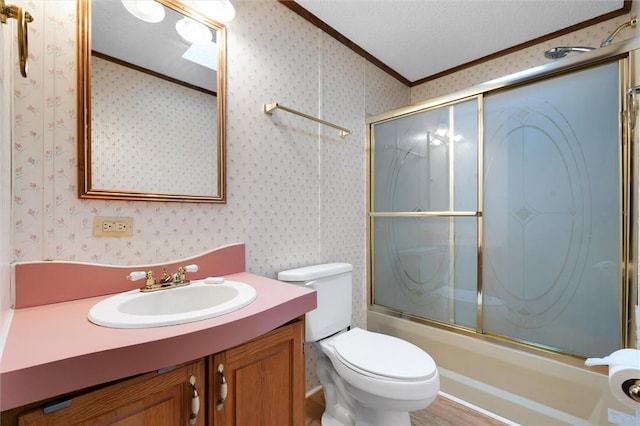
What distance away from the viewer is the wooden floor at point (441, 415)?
5.21 feet

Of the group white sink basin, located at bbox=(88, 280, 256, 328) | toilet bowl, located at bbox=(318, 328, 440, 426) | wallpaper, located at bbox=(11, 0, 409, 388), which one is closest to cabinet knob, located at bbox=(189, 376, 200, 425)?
white sink basin, located at bbox=(88, 280, 256, 328)

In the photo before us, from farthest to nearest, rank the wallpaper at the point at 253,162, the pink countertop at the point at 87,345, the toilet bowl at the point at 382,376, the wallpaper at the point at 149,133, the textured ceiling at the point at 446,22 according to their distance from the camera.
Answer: the textured ceiling at the point at 446,22
the toilet bowl at the point at 382,376
the wallpaper at the point at 149,133
the wallpaper at the point at 253,162
the pink countertop at the point at 87,345

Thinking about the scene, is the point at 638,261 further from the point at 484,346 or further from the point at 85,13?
the point at 85,13

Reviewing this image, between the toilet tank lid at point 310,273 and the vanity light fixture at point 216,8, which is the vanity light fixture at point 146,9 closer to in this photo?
the vanity light fixture at point 216,8

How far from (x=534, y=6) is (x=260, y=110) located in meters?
1.77

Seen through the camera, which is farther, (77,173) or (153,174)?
(153,174)

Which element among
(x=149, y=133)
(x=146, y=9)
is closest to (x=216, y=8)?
(x=146, y=9)

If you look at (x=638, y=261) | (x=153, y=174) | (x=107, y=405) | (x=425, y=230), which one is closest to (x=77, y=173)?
(x=153, y=174)

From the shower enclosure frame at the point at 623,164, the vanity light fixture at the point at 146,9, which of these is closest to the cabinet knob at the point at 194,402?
the vanity light fixture at the point at 146,9

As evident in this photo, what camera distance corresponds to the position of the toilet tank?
4.98ft

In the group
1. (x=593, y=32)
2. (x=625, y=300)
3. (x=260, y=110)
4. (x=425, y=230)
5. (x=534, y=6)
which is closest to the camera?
(x=625, y=300)

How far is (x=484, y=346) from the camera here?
1728 millimetres

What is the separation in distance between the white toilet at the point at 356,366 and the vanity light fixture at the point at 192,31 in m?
1.21

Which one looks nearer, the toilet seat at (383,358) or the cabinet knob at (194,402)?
the cabinet knob at (194,402)
